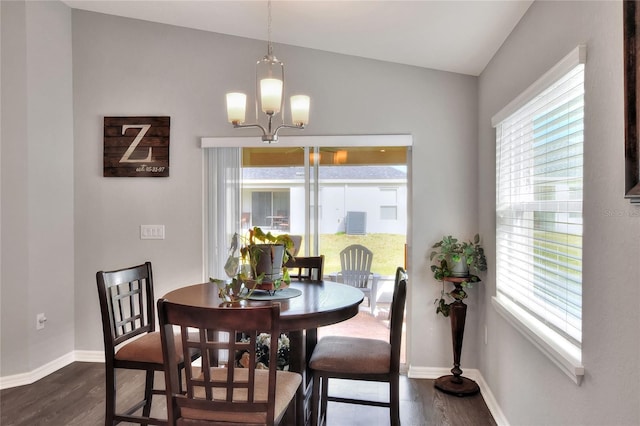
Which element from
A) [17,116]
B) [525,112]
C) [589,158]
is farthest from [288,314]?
[17,116]

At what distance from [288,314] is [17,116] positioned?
2.71 m

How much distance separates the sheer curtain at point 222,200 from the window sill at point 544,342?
2.15 m

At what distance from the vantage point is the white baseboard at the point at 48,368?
Result: 3379 mm

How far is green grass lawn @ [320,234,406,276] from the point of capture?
378cm

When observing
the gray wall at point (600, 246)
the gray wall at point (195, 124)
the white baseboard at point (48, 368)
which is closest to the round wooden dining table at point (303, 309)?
the gray wall at point (600, 246)

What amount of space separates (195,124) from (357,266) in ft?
5.81

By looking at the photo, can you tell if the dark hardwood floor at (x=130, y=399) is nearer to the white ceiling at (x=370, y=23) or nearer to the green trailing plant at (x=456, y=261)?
the green trailing plant at (x=456, y=261)

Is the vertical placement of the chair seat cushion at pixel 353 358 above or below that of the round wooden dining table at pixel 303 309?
below

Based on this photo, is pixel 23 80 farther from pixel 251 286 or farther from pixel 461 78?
pixel 461 78

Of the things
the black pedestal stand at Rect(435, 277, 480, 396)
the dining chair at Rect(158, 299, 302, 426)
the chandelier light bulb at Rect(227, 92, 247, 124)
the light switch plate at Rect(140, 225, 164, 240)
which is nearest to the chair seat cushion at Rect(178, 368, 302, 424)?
the dining chair at Rect(158, 299, 302, 426)

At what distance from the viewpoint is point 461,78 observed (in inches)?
142

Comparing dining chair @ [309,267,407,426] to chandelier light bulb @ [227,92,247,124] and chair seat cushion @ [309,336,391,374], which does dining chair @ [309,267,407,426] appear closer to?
chair seat cushion @ [309,336,391,374]

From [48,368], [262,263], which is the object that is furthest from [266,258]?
[48,368]

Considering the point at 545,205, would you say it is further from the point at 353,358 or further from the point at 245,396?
the point at 245,396
